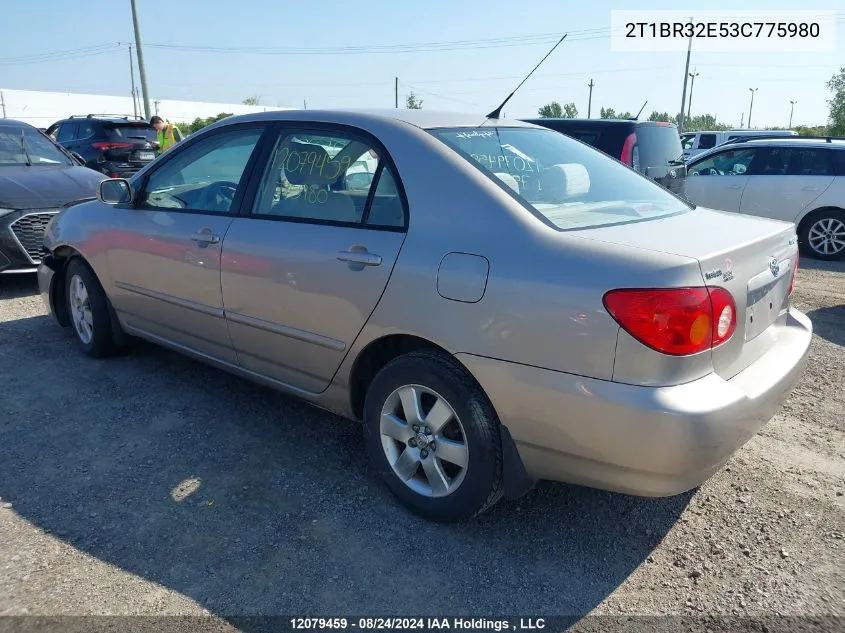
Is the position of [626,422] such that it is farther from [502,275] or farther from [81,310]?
[81,310]

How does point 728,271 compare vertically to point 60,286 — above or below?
above

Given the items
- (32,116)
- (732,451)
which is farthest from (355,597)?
(32,116)

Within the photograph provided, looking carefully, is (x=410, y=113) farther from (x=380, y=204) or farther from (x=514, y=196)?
(x=514, y=196)

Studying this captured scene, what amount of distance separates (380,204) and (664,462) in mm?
1551

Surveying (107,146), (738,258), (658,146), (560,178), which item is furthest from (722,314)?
(107,146)

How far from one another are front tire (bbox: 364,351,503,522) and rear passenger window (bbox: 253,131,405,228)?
2.15ft

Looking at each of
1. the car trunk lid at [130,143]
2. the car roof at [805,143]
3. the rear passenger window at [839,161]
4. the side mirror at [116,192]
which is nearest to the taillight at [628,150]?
the car roof at [805,143]

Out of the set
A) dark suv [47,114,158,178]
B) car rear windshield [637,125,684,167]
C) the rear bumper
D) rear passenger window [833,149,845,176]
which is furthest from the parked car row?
rear passenger window [833,149,845,176]

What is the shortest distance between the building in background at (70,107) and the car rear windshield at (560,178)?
129ft

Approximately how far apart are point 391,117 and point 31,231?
4.66 m

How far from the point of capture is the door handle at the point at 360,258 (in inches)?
113

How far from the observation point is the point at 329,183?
323 cm

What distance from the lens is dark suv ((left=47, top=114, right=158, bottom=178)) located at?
12.8 m

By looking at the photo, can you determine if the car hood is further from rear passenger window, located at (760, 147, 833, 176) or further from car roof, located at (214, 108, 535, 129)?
rear passenger window, located at (760, 147, 833, 176)
